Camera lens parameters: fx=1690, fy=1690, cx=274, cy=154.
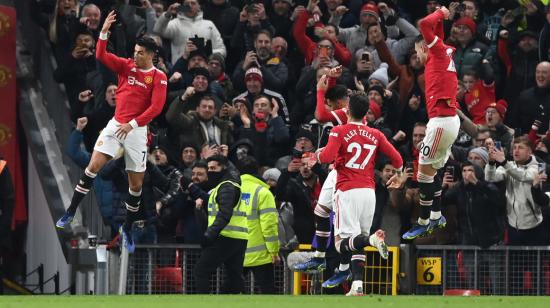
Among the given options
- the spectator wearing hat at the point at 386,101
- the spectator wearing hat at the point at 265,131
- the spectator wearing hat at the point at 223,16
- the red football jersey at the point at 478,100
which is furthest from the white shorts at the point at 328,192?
the spectator wearing hat at the point at 223,16

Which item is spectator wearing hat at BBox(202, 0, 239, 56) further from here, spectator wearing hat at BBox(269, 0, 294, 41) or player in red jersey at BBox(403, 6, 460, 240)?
player in red jersey at BBox(403, 6, 460, 240)

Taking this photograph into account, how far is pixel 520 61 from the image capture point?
83.0ft

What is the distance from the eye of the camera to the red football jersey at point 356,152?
1873 cm

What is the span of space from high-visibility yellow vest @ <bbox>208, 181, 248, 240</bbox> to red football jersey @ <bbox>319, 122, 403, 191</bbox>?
6.29ft

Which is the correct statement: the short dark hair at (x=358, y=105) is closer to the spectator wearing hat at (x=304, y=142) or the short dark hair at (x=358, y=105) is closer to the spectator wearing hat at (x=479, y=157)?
the spectator wearing hat at (x=304, y=142)

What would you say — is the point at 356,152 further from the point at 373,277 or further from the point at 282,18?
the point at 282,18

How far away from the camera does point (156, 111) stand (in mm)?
19719

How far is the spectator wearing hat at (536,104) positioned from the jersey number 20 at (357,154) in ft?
18.5

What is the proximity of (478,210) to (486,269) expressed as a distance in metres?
0.77

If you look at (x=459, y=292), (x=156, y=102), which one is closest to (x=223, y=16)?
(x=156, y=102)

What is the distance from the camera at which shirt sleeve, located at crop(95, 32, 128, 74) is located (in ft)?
63.6

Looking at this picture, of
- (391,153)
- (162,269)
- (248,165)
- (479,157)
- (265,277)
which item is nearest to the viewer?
(391,153)

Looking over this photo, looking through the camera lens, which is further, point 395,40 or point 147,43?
point 395,40

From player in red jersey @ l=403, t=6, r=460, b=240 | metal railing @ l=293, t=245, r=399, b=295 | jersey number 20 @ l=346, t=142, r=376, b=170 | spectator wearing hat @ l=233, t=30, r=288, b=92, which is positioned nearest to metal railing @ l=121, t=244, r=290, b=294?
→ metal railing @ l=293, t=245, r=399, b=295
